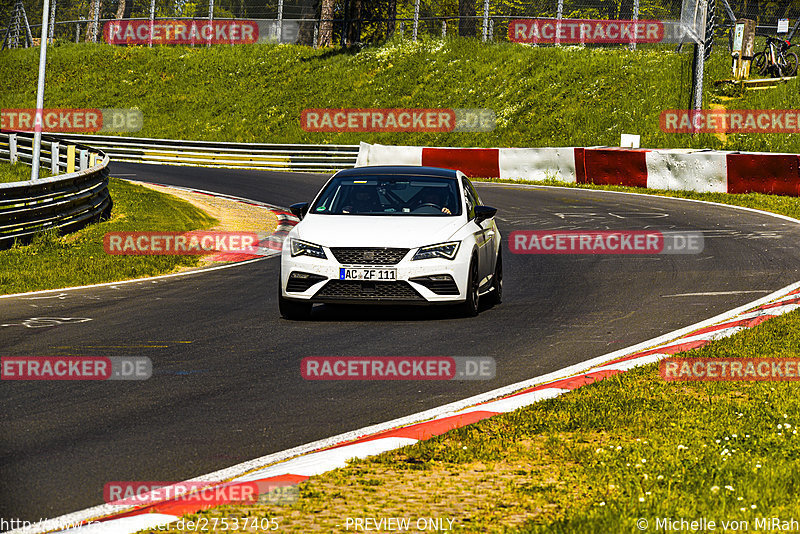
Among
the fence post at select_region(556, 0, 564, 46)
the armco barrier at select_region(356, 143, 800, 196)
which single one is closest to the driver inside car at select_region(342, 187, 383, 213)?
the armco barrier at select_region(356, 143, 800, 196)

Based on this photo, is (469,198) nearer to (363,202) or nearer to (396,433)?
(363,202)

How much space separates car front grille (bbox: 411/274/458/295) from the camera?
10.9 meters

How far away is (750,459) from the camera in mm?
5699

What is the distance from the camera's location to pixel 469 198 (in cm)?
1250

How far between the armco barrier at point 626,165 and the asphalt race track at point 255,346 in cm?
688

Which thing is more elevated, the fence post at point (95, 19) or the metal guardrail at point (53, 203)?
the fence post at point (95, 19)

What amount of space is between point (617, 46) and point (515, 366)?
3633 centimetres

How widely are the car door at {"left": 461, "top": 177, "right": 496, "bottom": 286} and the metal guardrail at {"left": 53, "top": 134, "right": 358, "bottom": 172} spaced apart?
2353cm

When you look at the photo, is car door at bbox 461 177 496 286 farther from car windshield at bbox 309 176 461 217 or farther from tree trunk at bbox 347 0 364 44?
tree trunk at bbox 347 0 364 44

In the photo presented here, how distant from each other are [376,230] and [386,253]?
353mm

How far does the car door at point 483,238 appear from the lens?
1167 centimetres

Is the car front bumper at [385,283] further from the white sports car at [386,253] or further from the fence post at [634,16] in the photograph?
the fence post at [634,16]

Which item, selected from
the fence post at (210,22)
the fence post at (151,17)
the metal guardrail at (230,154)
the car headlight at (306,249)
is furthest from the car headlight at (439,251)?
the fence post at (151,17)

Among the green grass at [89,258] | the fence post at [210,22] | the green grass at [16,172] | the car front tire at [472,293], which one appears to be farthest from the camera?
the fence post at [210,22]
